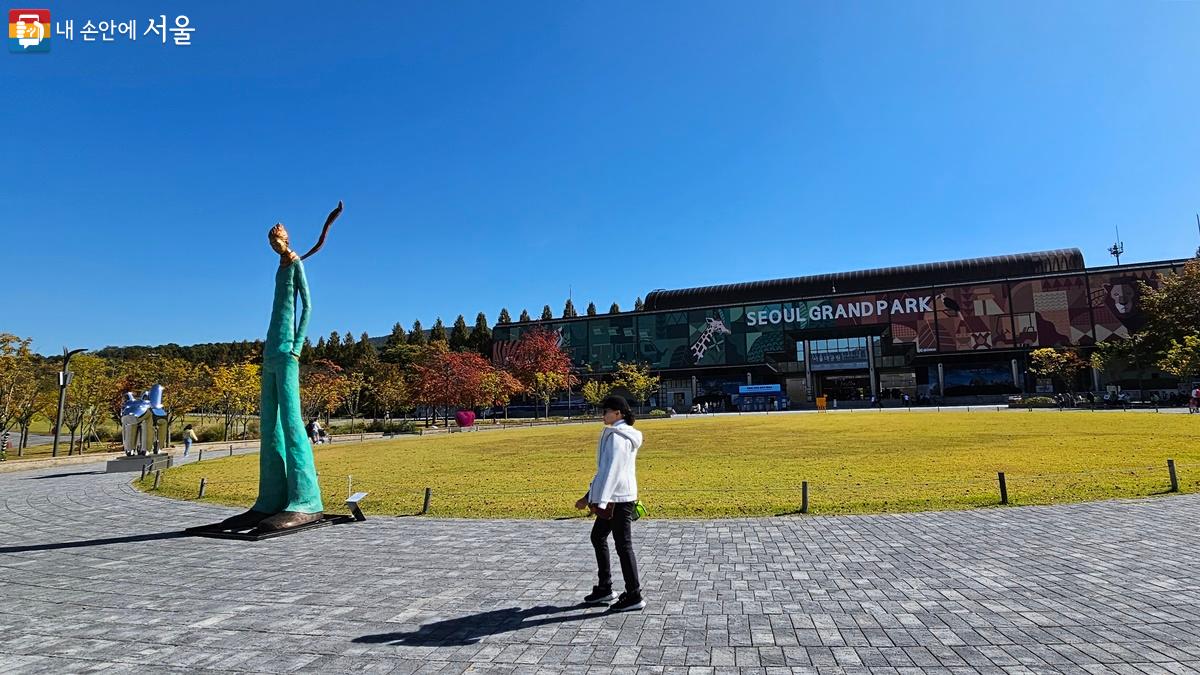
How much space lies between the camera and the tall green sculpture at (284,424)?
967cm

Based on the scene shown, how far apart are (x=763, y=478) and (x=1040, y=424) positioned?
2263 cm

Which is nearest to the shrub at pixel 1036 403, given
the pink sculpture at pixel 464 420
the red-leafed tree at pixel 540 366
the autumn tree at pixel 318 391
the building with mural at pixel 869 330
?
the building with mural at pixel 869 330

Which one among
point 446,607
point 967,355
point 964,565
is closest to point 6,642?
point 446,607

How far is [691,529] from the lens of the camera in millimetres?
8922

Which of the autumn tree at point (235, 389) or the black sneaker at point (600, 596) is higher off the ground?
the autumn tree at point (235, 389)

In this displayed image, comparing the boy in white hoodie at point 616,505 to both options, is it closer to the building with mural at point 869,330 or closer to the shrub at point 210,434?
the shrub at point 210,434

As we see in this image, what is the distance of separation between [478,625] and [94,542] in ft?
24.1

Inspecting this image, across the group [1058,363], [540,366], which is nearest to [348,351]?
[540,366]

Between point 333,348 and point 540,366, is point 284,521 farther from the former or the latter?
point 333,348

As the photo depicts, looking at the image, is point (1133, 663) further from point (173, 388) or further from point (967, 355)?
point (967, 355)

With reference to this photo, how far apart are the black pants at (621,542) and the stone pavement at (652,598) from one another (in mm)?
291

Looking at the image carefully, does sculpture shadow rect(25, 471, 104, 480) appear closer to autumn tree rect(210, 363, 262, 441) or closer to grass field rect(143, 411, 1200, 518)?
grass field rect(143, 411, 1200, 518)

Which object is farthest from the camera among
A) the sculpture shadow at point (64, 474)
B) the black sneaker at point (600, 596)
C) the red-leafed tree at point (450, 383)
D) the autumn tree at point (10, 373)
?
the red-leafed tree at point (450, 383)

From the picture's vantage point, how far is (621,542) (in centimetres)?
536
